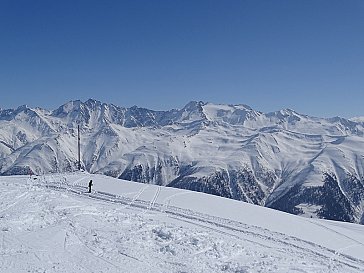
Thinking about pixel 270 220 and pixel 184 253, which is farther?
pixel 270 220

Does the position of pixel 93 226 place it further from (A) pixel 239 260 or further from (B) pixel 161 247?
(A) pixel 239 260

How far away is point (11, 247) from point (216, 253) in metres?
11.3

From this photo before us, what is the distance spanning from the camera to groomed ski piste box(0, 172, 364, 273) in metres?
21.5

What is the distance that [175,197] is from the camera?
43688 millimetres

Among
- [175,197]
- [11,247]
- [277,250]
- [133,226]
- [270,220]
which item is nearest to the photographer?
[11,247]

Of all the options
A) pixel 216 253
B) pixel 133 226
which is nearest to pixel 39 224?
pixel 133 226

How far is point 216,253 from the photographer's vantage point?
24.0m

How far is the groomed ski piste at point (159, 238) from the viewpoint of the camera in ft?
70.4

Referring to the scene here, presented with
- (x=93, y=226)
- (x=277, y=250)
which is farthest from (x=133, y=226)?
(x=277, y=250)

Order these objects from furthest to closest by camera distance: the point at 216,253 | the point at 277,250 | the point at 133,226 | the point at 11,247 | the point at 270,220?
the point at 270,220
the point at 133,226
the point at 277,250
the point at 216,253
the point at 11,247

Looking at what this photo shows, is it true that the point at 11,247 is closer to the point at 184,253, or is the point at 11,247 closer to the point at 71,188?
the point at 184,253

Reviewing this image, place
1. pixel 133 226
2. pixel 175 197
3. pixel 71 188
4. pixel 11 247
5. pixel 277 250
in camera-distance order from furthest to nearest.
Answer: pixel 71 188 < pixel 175 197 < pixel 133 226 < pixel 277 250 < pixel 11 247

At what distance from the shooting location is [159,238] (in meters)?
25.9

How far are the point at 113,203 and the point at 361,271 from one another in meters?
22.5
